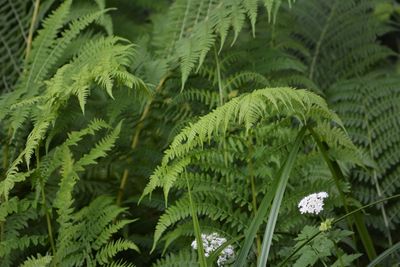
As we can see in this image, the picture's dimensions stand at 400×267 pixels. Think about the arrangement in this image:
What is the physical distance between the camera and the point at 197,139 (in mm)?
1571

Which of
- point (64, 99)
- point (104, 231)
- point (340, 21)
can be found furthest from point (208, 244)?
point (340, 21)

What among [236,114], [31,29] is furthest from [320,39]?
[236,114]

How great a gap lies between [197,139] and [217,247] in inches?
11.2

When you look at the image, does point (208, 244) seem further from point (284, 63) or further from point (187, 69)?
point (284, 63)

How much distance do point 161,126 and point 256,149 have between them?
1.57 ft

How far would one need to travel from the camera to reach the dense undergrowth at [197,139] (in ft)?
5.09

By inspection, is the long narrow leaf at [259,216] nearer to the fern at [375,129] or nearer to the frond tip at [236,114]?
the frond tip at [236,114]

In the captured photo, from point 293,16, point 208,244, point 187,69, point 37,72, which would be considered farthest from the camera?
point 293,16

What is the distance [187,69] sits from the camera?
185 centimetres

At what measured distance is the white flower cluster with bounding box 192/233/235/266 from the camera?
1538mm

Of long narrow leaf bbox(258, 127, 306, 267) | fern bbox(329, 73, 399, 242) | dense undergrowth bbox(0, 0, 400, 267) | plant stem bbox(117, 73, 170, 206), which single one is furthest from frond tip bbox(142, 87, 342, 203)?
fern bbox(329, 73, 399, 242)

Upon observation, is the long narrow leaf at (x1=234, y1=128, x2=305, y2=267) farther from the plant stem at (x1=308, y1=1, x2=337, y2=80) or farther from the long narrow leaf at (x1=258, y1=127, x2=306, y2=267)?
the plant stem at (x1=308, y1=1, x2=337, y2=80)

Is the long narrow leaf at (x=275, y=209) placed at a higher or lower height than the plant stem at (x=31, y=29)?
lower

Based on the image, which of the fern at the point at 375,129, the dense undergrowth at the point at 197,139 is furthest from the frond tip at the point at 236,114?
the fern at the point at 375,129
